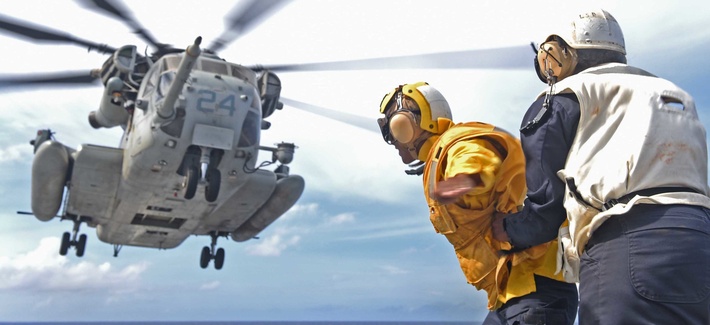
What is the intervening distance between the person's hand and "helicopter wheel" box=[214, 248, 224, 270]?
18.5m

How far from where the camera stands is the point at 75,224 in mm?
18062

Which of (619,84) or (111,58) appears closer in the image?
(619,84)

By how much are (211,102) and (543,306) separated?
460 inches

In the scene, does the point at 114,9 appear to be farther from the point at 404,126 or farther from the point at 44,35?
the point at 404,126

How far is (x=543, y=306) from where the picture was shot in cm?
331

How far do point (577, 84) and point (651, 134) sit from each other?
0.36 metres

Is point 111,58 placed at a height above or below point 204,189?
above

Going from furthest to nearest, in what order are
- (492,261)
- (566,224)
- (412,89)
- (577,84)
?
(412,89) → (492,261) → (566,224) → (577,84)

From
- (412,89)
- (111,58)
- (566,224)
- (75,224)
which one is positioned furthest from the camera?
(75,224)

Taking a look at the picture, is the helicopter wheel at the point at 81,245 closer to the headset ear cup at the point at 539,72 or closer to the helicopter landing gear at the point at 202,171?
the helicopter landing gear at the point at 202,171

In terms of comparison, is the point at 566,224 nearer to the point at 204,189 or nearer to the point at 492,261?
the point at 492,261

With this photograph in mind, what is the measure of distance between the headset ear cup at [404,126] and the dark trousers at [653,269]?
1541mm

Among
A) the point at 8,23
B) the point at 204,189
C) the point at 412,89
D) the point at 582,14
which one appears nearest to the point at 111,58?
the point at 8,23

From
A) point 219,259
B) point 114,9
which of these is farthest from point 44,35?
point 219,259
